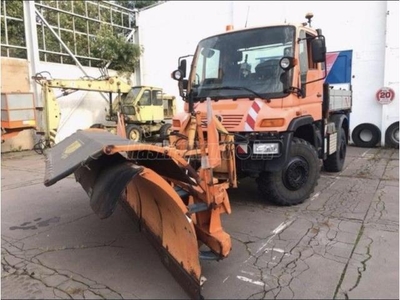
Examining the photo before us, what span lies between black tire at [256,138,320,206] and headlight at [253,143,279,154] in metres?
0.41

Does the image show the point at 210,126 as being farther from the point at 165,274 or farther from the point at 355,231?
the point at 355,231

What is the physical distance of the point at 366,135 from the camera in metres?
11.3

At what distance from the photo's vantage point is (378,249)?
132 inches

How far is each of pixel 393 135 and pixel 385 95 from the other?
4.25 ft

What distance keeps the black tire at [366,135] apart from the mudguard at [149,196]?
10048 mm

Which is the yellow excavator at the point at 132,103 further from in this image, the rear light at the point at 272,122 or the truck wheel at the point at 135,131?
the rear light at the point at 272,122

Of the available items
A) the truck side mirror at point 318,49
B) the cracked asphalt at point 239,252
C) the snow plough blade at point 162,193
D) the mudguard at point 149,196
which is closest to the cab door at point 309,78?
the truck side mirror at point 318,49

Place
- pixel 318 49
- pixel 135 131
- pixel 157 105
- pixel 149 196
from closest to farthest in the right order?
pixel 149 196
pixel 318 49
pixel 135 131
pixel 157 105

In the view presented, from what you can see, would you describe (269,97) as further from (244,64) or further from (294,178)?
(294,178)

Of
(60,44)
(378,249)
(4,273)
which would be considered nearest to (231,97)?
(378,249)

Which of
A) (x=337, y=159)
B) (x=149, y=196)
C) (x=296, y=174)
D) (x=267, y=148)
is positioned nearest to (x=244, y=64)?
(x=267, y=148)

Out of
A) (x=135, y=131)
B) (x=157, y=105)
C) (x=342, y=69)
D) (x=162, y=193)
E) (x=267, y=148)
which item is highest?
(x=342, y=69)

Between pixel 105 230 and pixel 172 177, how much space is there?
1530 mm

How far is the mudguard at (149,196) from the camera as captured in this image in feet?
7.70
